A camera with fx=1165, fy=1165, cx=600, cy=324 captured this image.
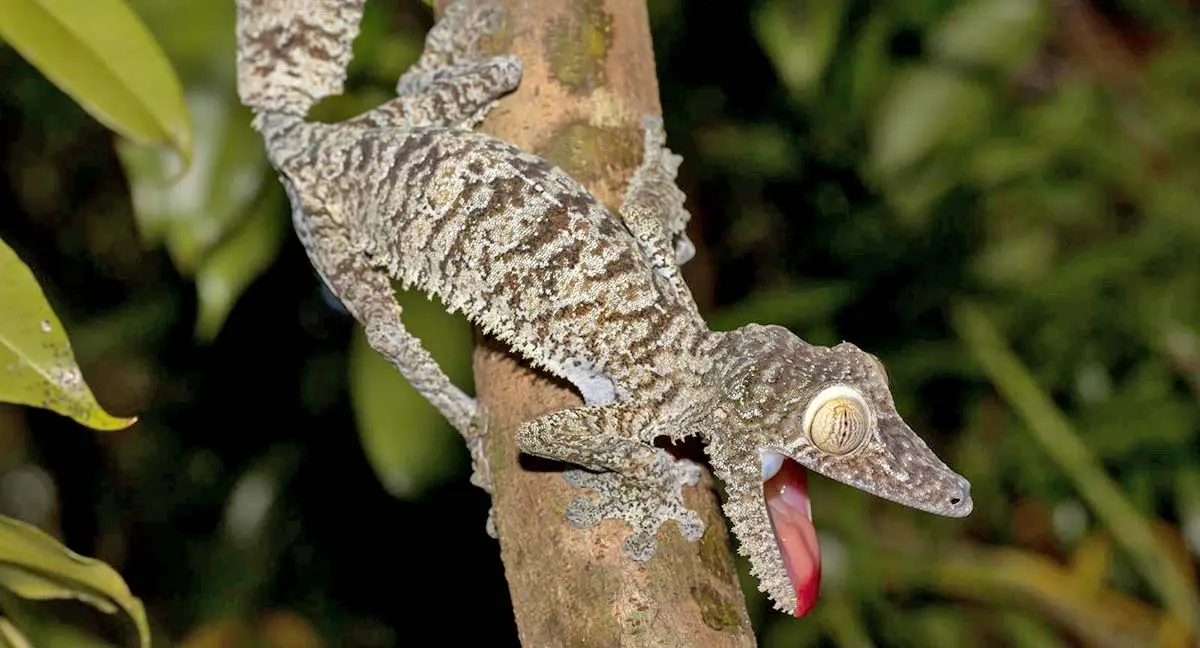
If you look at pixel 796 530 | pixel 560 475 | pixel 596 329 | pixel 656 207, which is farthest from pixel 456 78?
pixel 796 530

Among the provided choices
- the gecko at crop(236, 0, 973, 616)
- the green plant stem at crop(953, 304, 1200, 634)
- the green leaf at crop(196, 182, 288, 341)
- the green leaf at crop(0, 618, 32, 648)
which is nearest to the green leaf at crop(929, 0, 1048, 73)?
the green plant stem at crop(953, 304, 1200, 634)

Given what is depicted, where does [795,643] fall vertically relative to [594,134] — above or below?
below

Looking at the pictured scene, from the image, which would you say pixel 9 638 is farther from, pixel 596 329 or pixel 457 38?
pixel 457 38

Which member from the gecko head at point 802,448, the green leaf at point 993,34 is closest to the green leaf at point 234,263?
the gecko head at point 802,448

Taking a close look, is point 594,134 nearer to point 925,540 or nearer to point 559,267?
point 559,267

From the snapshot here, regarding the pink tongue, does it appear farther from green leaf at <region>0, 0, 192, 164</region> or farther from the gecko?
green leaf at <region>0, 0, 192, 164</region>

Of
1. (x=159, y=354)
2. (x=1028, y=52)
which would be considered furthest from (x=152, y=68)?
(x=159, y=354)

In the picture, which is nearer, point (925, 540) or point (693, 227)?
point (693, 227)
